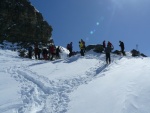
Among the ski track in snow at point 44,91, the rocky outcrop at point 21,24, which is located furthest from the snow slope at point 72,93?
the rocky outcrop at point 21,24

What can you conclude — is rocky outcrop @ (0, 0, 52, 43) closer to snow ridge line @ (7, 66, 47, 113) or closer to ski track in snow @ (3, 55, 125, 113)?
ski track in snow @ (3, 55, 125, 113)

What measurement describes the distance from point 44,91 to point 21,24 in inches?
1343

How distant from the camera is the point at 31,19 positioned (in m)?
48.6

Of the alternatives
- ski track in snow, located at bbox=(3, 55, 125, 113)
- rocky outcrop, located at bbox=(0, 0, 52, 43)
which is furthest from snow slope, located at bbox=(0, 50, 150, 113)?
rocky outcrop, located at bbox=(0, 0, 52, 43)

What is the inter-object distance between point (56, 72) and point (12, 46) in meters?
22.1

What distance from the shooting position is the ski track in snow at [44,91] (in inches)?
438

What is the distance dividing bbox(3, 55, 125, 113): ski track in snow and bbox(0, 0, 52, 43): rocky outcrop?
25613mm

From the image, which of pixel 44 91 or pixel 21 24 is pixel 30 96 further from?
pixel 21 24

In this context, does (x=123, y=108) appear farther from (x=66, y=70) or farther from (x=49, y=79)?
(x=66, y=70)

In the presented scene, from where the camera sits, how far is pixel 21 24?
45969mm

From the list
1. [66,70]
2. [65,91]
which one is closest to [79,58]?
Answer: [66,70]

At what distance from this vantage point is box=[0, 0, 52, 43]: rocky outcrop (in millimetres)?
42906

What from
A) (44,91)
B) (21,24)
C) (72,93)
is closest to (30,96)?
(44,91)

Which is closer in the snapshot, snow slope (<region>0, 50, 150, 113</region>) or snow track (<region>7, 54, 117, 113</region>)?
snow slope (<region>0, 50, 150, 113</region>)
